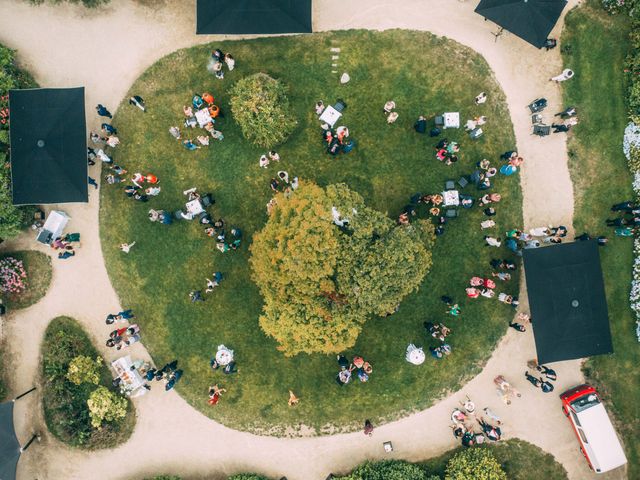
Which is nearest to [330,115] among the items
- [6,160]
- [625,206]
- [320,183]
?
[320,183]

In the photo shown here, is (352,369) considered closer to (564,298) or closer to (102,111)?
(564,298)

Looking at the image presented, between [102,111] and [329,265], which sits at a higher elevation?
[102,111]

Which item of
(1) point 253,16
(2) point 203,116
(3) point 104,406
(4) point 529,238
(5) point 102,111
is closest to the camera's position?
(1) point 253,16

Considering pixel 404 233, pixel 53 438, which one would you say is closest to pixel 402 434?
pixel 404 233

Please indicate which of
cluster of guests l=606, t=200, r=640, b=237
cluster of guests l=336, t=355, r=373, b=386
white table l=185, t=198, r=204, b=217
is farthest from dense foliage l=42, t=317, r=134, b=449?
cluster of guests l=606, t=200, r=640, b=237

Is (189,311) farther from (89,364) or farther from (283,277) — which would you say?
(283,277)

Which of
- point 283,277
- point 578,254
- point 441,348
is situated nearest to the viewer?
point 283,277
